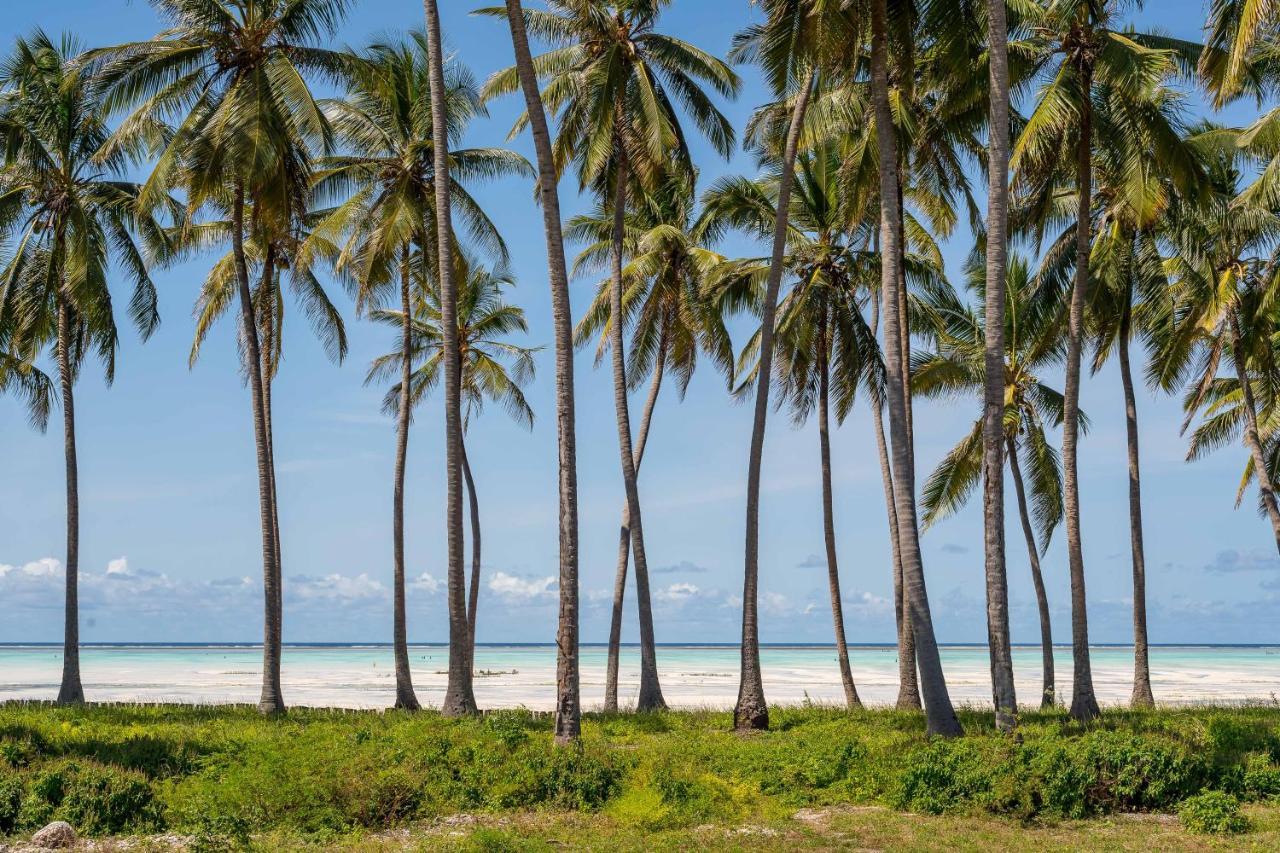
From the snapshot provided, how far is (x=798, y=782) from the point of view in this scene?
12.9 meters

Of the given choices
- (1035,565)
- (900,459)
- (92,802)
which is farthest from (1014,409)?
(92,802)

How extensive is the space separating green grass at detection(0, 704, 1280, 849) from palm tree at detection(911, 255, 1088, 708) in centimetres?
1142

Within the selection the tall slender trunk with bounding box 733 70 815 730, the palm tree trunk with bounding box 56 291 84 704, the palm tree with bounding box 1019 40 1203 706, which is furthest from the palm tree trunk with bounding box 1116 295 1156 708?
the palm tree trunk with bounding box 56 291 84 704

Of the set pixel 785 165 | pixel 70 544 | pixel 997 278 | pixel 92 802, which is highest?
pixel 785 165

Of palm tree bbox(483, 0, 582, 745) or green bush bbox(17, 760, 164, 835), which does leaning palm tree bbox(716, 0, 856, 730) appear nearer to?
palm tree bbox(483, 0, 582, 745)

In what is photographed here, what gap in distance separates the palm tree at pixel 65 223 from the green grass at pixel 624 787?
1037 cm

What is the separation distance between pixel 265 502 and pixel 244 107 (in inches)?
288

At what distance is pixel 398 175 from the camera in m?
23.8

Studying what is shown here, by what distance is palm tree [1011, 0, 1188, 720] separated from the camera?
17.3 metres

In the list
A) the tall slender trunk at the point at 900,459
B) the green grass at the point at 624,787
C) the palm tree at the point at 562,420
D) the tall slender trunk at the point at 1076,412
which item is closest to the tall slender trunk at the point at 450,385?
the palm tree at the point at 562,420

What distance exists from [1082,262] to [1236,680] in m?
41.1

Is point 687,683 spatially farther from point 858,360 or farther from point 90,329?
point 90,329

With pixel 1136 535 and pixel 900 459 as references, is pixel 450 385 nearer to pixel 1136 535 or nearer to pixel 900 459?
pixel 900 459

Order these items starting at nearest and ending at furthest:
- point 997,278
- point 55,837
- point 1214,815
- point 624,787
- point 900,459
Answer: point 55,837 → point 1214,815 → point 624,787 → point 997,278 → point 900,459
